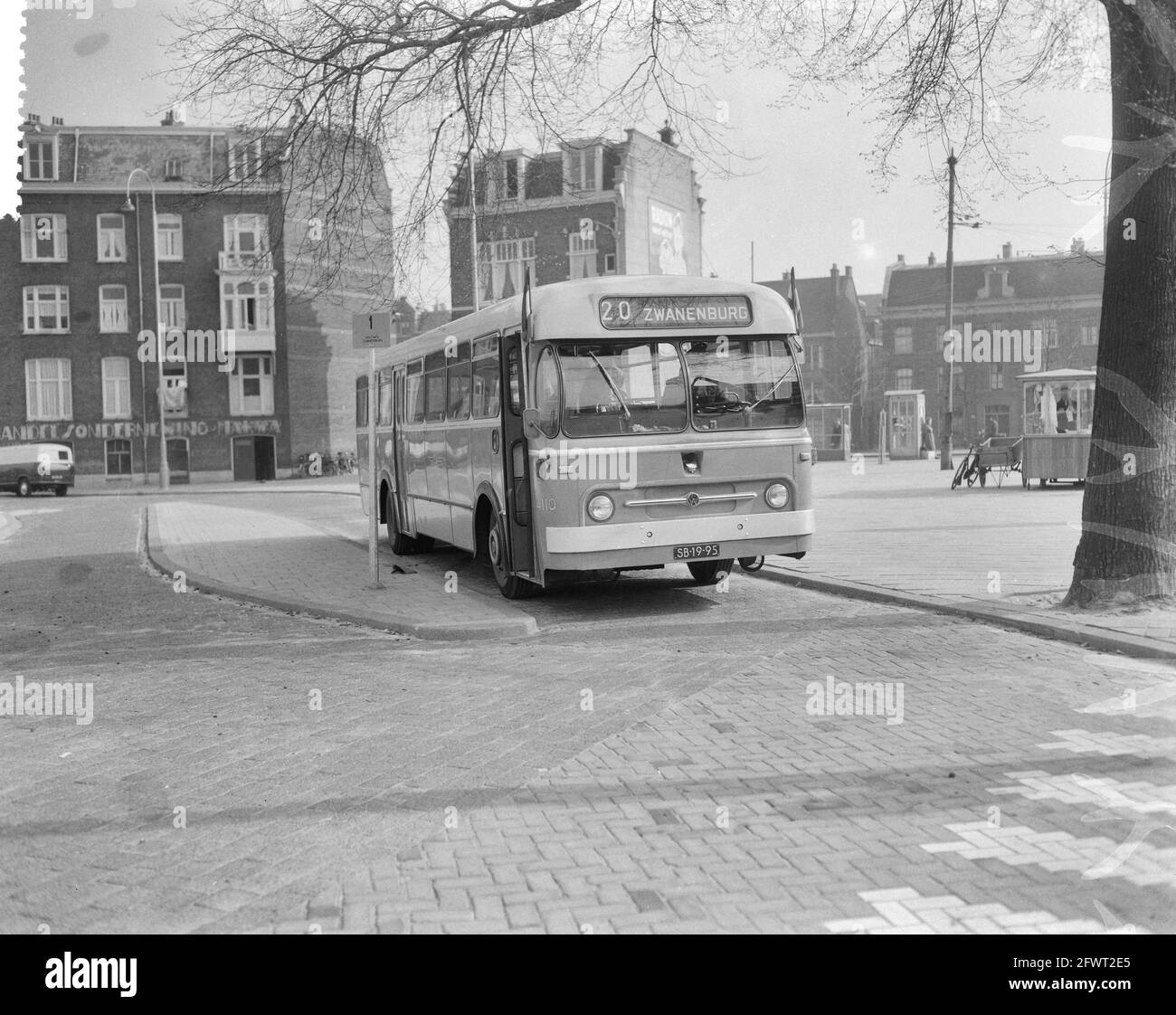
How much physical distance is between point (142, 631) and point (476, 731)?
5106mm

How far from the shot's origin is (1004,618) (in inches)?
377

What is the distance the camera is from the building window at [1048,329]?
7594 cm

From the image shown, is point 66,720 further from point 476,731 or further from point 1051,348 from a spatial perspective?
point 1051,348

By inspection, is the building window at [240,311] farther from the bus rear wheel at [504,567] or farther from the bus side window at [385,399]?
the bus rear wheel at [504,567]

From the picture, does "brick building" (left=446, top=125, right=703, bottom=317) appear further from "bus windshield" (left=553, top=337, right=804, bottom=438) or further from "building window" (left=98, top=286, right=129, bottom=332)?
"bus windshield" (left=553, top=337, right=804, bottom=438)

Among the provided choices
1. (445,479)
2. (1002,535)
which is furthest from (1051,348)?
(445,479)

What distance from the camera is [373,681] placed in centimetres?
803

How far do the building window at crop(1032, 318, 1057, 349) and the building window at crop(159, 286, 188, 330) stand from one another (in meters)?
51.6

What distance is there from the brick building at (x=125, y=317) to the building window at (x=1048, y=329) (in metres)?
45.2

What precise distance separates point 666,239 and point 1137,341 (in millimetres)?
52462

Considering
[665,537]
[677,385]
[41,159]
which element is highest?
[41,159]

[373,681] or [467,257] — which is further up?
[467,257]

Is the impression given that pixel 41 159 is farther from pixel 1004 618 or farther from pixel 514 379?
pixel 1004 618

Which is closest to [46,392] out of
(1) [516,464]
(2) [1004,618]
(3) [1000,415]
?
(1) [516,464]
